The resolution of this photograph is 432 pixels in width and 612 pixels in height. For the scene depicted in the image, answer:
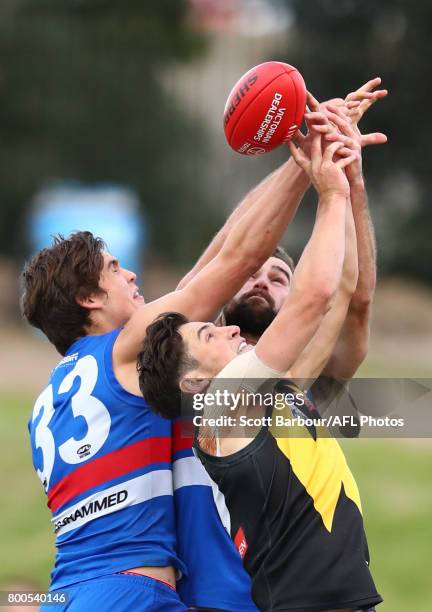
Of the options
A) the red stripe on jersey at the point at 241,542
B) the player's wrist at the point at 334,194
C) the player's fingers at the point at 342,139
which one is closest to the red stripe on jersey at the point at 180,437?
the red stripe on jersey at the point at 241,542

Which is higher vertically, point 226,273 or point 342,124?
point 342,124

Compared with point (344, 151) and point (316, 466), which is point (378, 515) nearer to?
point (316, 466)

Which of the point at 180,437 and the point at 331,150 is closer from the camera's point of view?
the point at 331,150

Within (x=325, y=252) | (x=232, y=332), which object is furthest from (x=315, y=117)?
(x=232, y=332)

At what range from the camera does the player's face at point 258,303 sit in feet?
16.8

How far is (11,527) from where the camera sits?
10875 mm

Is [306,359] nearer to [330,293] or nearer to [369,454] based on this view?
[330,293]

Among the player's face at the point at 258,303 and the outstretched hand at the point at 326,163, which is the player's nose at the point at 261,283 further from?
the outstretched hand at the point at 326,163

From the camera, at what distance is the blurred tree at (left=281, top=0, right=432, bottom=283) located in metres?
25.8

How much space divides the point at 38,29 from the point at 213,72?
5.00 meters

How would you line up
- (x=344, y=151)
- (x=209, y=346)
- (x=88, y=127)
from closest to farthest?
(x=209, y=346)
(x=344, y=151)
(x=88, y=127)

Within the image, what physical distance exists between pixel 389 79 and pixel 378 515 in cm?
1729

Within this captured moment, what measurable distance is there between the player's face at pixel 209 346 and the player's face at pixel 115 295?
59cm

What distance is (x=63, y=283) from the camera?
4727 mm
